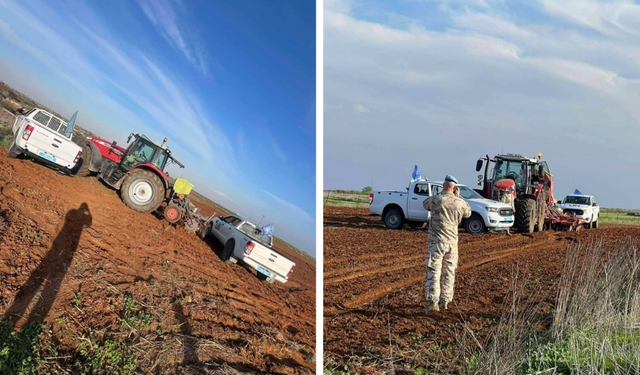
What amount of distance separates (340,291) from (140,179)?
11.3 feet

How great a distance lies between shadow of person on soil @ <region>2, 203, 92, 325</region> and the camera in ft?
14.6

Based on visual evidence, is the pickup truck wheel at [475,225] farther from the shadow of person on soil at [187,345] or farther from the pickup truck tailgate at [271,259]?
the shadow of person on soil at [187,345]

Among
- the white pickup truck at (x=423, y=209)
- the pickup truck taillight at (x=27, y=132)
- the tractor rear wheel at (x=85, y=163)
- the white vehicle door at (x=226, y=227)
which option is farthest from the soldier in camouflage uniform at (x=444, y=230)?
the white pickup truck at (x=423, y=209)

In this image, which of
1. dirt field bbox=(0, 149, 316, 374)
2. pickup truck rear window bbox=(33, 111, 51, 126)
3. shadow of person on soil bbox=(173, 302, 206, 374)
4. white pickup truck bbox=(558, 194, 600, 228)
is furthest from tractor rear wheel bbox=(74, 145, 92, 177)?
white pickup truck bbox=(558, 194, 600, 228)

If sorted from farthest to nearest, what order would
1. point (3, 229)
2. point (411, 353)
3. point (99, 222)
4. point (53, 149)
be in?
point (53, 149) < point (99, 222) < point (3, 229) < point (411, 353)

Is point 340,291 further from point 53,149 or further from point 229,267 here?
point 53,149

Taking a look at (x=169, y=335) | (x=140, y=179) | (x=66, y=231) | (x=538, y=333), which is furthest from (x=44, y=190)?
(x=538, y=333)

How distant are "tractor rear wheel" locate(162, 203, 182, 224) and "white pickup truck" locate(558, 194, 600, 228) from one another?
43.3 feet

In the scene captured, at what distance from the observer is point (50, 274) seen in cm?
495

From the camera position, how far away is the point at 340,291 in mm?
7316

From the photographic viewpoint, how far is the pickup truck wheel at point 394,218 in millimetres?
13148

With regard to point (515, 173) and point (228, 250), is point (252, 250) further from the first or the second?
point (515, 173)

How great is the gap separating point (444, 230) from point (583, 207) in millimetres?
14778

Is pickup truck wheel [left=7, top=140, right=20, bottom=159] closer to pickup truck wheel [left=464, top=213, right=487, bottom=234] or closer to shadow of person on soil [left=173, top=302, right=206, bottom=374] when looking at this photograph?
shadow of person on soil [left=173, top=302, right=206, bottom=374]
